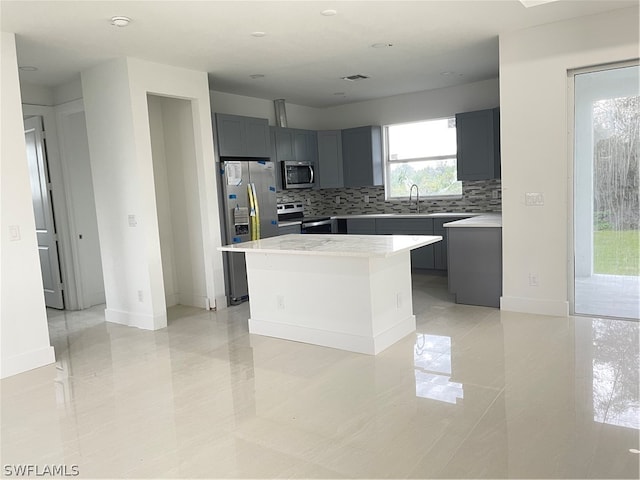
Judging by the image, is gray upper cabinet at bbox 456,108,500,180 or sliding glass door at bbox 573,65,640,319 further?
gray upper cabinet at bbox 456,108,500,180

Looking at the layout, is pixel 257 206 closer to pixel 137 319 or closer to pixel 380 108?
pixel 137 319

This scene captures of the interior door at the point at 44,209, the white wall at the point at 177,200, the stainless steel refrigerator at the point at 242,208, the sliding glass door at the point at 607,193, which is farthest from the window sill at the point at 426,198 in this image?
the interior door at the point at 44,209

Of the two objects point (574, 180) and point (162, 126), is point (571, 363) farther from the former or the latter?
point (162, 126)

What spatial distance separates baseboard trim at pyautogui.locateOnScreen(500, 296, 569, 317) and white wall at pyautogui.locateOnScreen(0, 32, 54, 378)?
14.3ft

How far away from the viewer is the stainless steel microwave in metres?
7.16

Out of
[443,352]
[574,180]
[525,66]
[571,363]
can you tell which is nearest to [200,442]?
[443,352]

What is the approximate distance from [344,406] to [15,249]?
2.98 metres

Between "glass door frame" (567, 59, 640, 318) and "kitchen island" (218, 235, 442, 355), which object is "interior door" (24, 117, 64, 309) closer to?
"kitchen island" (218, 235, 442, 355)

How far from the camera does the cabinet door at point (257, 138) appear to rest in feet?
20.6

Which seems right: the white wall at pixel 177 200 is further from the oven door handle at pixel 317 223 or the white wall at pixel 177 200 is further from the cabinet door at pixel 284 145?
the oven door handle at pixel 317 223

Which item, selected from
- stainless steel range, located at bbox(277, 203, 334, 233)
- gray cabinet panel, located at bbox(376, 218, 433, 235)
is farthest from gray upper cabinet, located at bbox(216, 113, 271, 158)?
gray cabinet panel, located at bbox(376, 218, 433, 235)

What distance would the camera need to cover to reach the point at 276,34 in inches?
168

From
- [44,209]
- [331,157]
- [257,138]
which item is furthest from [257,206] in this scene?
[44,209]

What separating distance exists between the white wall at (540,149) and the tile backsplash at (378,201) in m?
2.17
